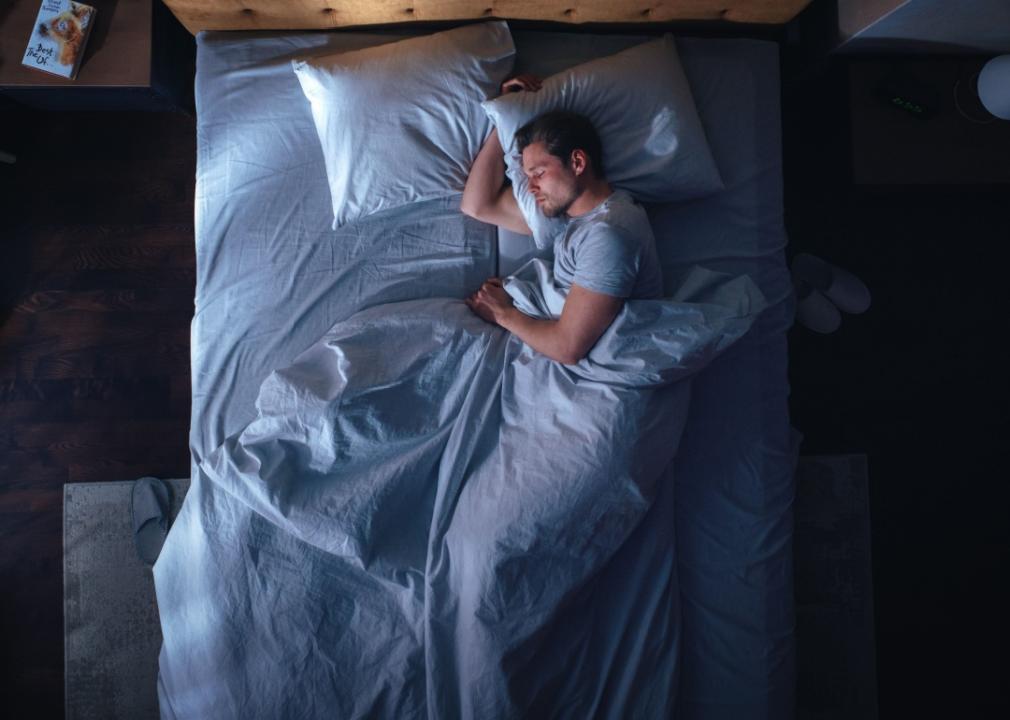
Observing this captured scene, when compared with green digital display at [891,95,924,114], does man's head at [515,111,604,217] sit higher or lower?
lower

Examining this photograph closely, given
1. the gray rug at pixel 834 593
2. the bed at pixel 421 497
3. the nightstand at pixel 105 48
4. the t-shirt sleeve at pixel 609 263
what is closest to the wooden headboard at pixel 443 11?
the bed at pixel 421 497

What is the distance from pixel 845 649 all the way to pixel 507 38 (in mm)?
2001

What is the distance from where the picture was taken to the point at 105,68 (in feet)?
5.77

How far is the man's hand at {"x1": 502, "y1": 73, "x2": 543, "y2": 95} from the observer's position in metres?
1.64

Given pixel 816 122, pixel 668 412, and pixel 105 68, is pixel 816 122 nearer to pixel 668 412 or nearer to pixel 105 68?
pixel 668 412

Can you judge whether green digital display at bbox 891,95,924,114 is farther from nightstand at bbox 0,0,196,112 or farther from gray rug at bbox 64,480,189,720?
gray rug at bbox 64,480,189,720

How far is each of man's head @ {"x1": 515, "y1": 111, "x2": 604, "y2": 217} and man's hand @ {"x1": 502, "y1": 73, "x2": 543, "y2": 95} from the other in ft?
0.44

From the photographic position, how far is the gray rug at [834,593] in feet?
Answer: 6.03

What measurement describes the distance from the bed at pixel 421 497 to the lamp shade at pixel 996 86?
0.60 m

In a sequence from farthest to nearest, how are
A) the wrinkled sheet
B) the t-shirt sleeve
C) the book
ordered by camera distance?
1. the book
2. the t-shirt sleeve
3. the wrinkled sheet

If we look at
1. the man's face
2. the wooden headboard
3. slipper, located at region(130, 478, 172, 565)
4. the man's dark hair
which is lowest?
slipper, located at region(130, 478, 172, 565)

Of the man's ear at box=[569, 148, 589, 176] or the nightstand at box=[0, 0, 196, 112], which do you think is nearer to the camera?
the man's ear at box=[569, 148, 589, 176]

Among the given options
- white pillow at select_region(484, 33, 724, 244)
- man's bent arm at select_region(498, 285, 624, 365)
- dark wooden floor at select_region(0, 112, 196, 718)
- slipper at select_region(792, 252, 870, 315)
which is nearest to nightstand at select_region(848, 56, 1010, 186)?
slipper at select_region(792, 252, 870, 315)

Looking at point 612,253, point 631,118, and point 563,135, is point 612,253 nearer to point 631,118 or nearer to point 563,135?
point 563,135
